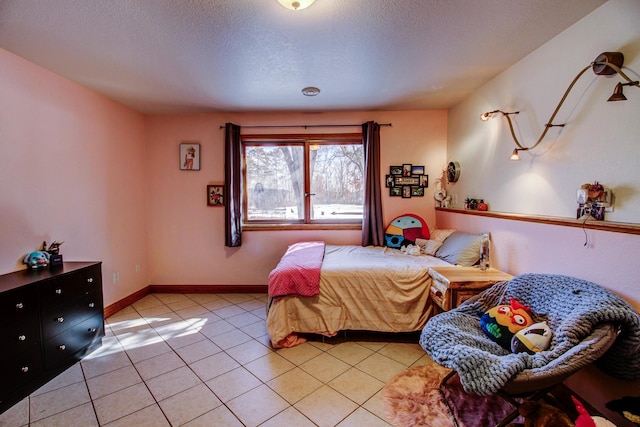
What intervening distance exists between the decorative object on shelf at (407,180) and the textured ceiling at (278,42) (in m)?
0.98

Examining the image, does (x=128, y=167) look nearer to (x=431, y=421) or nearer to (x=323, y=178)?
(x=323, y=178)

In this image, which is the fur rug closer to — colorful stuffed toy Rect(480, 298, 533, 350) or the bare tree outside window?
colorful stuffed toy Rect(480, 298, 533, 350)

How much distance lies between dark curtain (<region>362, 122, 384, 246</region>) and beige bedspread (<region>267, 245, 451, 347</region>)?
1122 mm

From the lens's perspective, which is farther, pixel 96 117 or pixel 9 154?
pixel 96 117

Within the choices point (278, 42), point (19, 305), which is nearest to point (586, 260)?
point (278, 42)

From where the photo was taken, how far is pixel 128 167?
3.53m

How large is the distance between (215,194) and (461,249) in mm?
3027

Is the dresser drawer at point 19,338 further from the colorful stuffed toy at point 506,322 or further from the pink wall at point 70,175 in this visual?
the colorful stuffed toy at point 506,322

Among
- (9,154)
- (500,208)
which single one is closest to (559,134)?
(500,208)

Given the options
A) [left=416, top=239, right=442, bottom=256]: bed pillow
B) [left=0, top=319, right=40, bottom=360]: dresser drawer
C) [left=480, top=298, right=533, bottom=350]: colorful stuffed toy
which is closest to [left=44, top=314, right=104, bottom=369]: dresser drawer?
[left=0, top=319, right=40, bottom=360]: dresser drawer

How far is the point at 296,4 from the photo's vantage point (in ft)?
5.18

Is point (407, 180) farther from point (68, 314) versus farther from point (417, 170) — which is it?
point (68, 314)

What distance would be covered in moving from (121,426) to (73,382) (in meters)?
0.73

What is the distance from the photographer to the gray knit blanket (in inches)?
52.1
